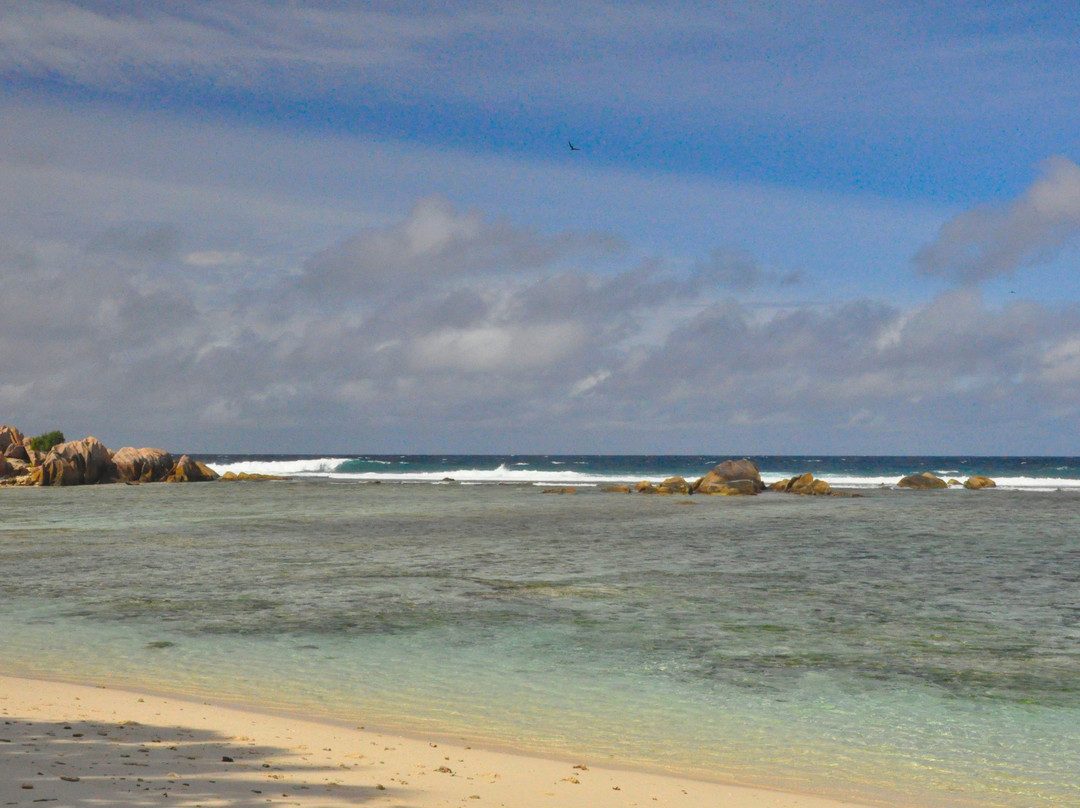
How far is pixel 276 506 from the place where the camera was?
166 ft

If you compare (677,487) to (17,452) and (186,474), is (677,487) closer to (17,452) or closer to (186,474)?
(186,474)

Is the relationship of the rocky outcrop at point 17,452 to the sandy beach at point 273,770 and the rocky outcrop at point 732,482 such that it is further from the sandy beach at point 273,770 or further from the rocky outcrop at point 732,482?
the sandy beach at point 273,770

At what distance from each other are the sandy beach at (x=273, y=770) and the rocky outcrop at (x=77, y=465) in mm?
69966

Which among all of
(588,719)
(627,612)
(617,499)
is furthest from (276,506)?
(588,719)

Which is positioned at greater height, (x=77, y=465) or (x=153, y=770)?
(x=77, y=465)

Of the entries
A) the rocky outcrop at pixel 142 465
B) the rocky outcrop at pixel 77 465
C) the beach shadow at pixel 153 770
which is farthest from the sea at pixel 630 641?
the rocky outcrop at pixel 142 465

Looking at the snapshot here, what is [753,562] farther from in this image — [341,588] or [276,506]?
[276,506]

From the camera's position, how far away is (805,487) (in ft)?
226

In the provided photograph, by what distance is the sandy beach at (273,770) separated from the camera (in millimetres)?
6906

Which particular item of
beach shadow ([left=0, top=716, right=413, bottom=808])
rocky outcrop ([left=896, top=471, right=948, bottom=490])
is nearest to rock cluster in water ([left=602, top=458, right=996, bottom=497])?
rocky outcrop ([left=896, top=471, right=948, bottom=490])

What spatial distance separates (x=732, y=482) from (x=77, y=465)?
4932 centimetres

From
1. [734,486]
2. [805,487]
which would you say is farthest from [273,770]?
[805,487]

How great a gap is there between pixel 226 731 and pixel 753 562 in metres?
18.9

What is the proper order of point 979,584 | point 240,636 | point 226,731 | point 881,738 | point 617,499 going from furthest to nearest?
1. point 617,499
2. point 979,584
3. point 240,636
4. point 881,738
5. point 226,731
